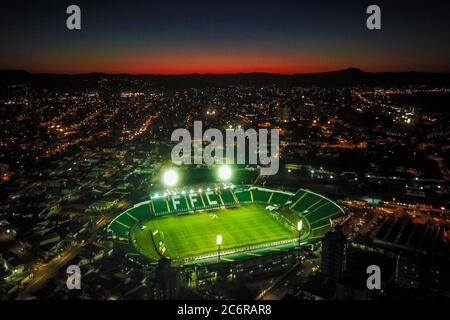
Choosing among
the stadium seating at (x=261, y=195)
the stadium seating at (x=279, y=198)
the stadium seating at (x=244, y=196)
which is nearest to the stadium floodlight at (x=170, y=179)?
the stadium seating at (x=244, y=196)

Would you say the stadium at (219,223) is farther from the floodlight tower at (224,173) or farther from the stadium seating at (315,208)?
the floodlight tower at (224,173)

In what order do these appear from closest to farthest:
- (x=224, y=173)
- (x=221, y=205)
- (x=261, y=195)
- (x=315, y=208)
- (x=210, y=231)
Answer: (x=210, y=231)
(x=315, y=208)
(x=221, y=205)
(x=261, y=195)
(x=224, y=173)

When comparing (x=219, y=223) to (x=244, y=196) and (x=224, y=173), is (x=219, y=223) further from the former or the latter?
(x=224, y=173)

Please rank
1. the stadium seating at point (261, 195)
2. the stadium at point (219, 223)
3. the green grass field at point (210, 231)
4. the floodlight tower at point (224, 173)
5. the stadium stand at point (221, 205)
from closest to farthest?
1. the stadium at point (219, 223)
2. the green grass field at point (210, 231)
3. the stadium stand at point (221, 205)
4. the stadium seating at point (261, 195)
5. the floodlight tower at point (224, 173)

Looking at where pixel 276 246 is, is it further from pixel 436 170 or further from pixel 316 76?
pixel 316 76

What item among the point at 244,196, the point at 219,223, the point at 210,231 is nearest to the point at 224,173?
the point at 244,196

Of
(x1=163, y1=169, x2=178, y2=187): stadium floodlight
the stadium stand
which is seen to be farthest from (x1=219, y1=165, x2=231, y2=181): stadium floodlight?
(x1=163, y1=169, x2=178, y2=187): stadium floodlight

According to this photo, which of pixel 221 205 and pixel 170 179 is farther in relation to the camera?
pixel 170 179
